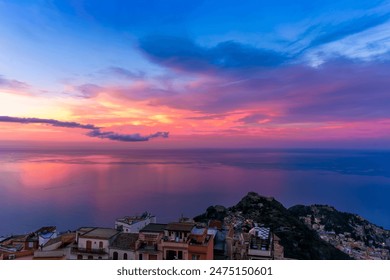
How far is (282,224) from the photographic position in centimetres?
1323

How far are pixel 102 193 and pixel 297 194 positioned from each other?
34.5 feet

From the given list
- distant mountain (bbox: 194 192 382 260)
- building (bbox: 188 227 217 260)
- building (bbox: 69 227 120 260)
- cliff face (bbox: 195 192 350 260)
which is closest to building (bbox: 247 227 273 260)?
building (bbox: 188 227 217 260)

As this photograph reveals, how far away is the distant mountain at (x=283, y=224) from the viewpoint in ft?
36.8

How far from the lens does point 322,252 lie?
38.3ft

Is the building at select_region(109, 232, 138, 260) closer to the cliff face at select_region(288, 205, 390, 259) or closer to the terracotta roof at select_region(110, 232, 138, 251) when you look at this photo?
the terracotta roof at select_region(110, 232, 138, 251)

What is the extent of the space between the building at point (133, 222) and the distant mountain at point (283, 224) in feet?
12.3

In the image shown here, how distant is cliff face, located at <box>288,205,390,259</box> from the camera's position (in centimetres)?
1485

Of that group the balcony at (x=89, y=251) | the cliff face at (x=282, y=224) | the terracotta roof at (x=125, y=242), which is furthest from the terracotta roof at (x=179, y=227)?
the cliff face at (x=282, y=224)

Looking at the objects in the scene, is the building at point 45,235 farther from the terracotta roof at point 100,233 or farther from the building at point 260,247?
the building at point 260,247

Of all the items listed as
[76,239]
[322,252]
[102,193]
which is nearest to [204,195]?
[102,193]

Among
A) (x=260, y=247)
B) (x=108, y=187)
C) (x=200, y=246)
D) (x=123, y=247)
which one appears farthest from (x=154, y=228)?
(x=108, y=187)

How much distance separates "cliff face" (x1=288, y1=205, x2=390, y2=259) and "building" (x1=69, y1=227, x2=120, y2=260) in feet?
39.1
